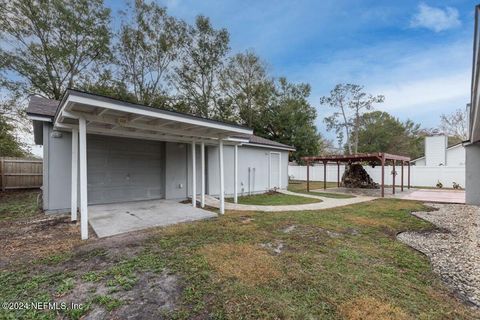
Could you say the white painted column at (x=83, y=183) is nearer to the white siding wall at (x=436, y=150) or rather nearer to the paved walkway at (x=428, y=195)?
the paved walkway at (x=428, y=195)

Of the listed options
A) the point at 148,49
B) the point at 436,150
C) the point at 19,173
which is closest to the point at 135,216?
the point at 19,173

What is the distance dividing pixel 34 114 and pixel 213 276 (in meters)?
6.52

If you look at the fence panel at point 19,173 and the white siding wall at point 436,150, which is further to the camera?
the white siding wall at point 436,150

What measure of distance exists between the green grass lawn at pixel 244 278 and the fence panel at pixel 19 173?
35.7 ft

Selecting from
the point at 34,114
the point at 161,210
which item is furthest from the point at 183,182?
the point at 34,114

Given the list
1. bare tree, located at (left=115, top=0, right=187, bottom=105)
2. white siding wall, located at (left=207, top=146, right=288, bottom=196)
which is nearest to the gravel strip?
white siding wall, located at (left=207, top=146, right=288, bottom=196)

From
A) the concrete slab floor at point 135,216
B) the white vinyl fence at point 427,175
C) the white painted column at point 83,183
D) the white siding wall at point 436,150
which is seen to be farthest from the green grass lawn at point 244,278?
the white siding wall at point 436,150

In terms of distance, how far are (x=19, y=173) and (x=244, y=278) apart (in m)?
14.1

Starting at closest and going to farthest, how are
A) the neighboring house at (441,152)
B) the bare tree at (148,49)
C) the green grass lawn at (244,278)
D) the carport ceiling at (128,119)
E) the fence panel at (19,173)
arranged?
the green grass lawn at (244,278)
the carport ceiling at (128,119)
the fence panel at (19,173)
the bare tree at (148,49)
the neighboring house at (441,152)

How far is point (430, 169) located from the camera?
15969mm

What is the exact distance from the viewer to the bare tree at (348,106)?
24.4 m

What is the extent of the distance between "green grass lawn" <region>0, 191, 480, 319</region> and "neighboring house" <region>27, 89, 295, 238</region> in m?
1.56

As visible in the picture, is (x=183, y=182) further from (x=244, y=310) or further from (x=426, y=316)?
(x=426, y=316)

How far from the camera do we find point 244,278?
9.63ft
